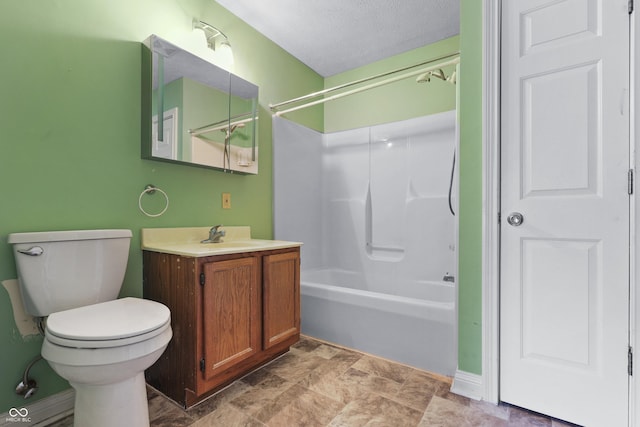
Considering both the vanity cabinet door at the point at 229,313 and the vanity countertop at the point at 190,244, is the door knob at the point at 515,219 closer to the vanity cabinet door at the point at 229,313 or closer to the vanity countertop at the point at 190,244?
the vanity countertop at the point at 190,244

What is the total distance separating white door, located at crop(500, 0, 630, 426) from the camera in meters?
1.26

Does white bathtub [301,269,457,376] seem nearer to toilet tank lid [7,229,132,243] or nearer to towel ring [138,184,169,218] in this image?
towel ring [138,184,169,218]

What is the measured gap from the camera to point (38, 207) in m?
1.34

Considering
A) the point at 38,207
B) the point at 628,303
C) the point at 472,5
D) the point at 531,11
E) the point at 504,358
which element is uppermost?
the point at 472,5

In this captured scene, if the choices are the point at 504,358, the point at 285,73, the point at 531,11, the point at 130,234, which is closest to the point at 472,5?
the point at 531,11

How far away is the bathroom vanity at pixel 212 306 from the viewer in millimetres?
1435

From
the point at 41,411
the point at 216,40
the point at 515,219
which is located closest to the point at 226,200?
the point at 216,40

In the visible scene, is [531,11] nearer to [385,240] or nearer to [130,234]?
[385,240]

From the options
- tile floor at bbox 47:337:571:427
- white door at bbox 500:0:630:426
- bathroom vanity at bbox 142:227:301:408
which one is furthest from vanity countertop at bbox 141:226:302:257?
white door at bbox 500:0:630:426

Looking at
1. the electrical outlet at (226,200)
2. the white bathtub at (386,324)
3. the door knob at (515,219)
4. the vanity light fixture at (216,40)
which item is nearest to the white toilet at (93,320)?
the electrical outlet at (226,200)

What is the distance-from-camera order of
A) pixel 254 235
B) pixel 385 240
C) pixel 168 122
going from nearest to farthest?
pixel 168 122 < pixel 254 235 < pixel 385 240

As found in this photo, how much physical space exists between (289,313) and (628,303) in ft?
5.43

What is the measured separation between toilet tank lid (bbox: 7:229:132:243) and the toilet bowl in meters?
0.32

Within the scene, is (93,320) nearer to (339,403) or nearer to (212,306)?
(212,306)
